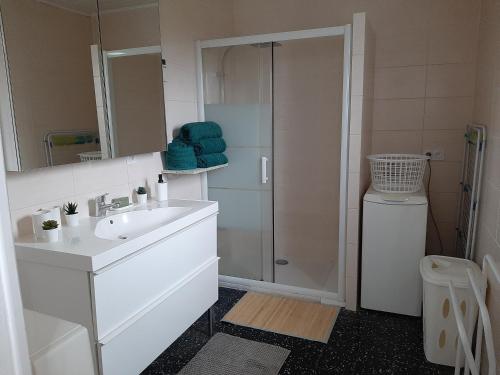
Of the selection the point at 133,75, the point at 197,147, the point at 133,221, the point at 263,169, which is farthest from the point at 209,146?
the point at 133,221

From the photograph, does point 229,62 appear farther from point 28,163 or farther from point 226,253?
point 28,163

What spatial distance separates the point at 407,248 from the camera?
8.48ft

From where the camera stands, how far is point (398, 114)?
3092mm

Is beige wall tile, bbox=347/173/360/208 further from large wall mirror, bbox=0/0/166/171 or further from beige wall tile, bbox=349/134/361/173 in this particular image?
large wall mirror, bbox=0/0/166/171

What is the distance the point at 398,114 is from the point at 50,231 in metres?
2.56

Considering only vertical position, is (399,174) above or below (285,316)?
above

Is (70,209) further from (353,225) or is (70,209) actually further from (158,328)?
(353,225)

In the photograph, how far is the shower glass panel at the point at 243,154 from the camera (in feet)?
9.63

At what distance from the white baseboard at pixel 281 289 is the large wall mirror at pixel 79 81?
4.26ft

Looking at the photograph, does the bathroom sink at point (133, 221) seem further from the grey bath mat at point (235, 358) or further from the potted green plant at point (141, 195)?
the grey bath mat at point (235, 358)

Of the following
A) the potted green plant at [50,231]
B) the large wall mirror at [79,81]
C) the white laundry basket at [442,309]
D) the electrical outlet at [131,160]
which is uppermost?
the large wall mirror at [79,81]

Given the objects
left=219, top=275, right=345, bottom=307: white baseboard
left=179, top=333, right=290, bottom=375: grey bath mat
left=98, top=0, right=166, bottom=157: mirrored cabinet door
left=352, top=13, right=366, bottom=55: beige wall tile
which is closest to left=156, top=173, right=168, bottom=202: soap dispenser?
left=98, top=0, right=166, bottom=157: mirrored cabinet door

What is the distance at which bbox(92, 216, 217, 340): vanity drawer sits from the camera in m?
1.62

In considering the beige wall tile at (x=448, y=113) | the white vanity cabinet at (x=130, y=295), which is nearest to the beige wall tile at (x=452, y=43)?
the beige wall tile at (x=448, y=113)
